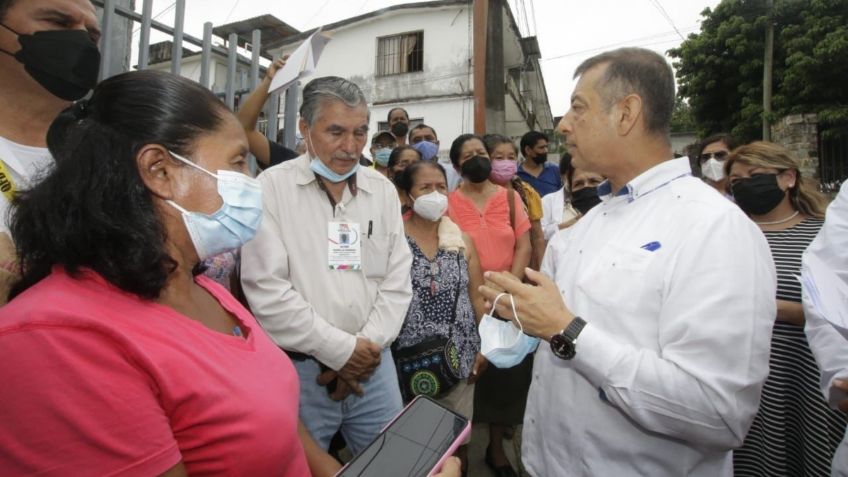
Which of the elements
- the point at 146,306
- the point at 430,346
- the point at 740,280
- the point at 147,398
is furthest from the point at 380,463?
the point at 430,346

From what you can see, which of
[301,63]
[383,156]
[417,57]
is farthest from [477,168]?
[417,57]

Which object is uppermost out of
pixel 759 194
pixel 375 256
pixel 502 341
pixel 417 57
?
pixel 417 57

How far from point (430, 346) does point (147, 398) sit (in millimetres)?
2003

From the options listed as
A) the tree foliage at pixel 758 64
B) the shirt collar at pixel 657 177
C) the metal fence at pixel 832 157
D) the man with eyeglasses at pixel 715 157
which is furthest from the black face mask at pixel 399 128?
the tree foliage at pixel 758 64

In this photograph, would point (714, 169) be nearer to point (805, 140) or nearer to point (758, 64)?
point (805, 140)

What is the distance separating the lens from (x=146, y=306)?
3.79ft

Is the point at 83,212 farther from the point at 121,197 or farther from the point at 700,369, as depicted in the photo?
the point at 700,369

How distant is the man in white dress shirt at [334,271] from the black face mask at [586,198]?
174 cm

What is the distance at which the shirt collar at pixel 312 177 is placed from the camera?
8.30 ft

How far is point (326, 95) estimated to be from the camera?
2.59m

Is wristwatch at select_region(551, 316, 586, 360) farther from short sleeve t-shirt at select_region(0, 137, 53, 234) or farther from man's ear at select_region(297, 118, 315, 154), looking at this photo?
short sleeve t-shirt at select_region(0, 137, 53, 234)

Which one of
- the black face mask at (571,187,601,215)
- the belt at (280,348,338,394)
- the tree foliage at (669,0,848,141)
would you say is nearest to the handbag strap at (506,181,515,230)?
the black face mask at (571,187,601,215)

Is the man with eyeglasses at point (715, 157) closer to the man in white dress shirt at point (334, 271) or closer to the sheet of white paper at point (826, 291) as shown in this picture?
the sheet of white paper at point (826, 291)

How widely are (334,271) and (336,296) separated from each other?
0.13 metres
